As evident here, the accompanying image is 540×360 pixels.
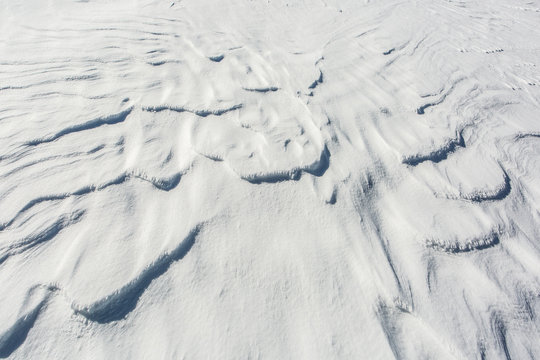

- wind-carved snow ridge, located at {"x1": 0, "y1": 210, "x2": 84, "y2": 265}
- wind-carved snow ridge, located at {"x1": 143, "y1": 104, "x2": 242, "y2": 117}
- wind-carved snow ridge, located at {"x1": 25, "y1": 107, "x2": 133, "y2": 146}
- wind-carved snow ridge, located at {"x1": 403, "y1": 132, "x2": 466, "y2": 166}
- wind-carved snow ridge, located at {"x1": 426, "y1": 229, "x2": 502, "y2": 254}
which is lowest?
wind-carved snow ridge, located at {"x1": 426, "y1": 229, "x2": 502, "y2": 254}

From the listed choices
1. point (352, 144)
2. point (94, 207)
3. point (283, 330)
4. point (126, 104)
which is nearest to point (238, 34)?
point (126, 104)

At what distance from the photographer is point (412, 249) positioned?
1.23 metres

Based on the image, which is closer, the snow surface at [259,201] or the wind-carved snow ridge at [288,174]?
the snow surface at [259,201]

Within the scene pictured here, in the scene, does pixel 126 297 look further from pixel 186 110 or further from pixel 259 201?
pixel 186 110

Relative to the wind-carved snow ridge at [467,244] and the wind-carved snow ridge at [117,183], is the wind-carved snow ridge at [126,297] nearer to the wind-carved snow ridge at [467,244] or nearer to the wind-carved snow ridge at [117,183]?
the wind-carved snow ridge at [117,183]

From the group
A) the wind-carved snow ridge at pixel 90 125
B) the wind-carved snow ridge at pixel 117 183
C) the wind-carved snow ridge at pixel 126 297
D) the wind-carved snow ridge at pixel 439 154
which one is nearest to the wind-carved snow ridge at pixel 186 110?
the wind-carved snow ridge at pixel 90 125

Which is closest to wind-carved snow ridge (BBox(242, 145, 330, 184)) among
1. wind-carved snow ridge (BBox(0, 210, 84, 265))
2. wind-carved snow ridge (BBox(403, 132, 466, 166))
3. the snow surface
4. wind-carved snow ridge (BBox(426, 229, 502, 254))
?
the snow surface

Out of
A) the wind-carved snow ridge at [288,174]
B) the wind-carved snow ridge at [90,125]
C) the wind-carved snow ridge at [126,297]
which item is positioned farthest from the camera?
the wind-carved snow ridge at [90,125]

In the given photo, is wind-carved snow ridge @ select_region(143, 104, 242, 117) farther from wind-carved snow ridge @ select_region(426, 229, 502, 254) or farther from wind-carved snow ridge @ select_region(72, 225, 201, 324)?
wind-carved snow ridge @ select_region(426, 229, 502, 254)

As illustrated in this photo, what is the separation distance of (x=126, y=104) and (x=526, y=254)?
6.83 ft

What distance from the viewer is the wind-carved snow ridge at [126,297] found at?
39.0 inches

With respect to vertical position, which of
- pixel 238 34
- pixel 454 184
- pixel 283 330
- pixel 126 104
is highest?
pixel 238 34

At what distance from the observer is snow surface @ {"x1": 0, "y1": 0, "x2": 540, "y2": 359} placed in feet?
3.29

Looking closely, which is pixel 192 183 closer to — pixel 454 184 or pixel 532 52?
pixel 454 184
